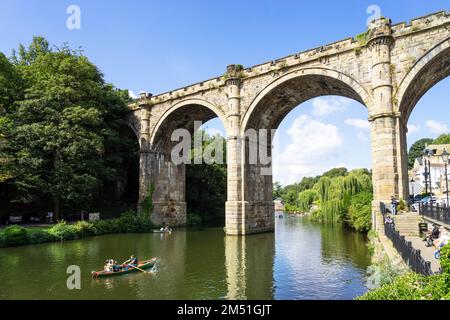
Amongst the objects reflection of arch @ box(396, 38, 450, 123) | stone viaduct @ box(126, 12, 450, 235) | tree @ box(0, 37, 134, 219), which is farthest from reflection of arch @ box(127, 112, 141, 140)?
reflection of arch @ box(396, 38, 450, 123)

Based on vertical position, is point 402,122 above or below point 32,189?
above

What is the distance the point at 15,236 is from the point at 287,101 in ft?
64.2

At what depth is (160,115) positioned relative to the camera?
100 feet

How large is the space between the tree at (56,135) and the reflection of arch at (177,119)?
4108 mm

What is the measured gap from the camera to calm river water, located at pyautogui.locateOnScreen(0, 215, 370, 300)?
1079 centimetres

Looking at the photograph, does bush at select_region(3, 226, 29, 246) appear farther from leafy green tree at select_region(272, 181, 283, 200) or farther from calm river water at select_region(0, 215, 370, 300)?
leafy green tree at select_region(272, 181, 283, 200)

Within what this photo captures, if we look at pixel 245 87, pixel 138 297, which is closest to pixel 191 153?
pixel 245 87

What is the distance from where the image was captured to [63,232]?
2217cm

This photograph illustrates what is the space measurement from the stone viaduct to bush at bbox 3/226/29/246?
40.5ft

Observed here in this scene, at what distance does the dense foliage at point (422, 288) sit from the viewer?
519 centimetres

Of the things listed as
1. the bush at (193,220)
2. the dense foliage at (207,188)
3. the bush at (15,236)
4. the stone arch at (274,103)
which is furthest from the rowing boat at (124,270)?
the dense foliage at (207,188)

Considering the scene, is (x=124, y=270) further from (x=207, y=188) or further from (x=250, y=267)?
(x=207, y=188)
